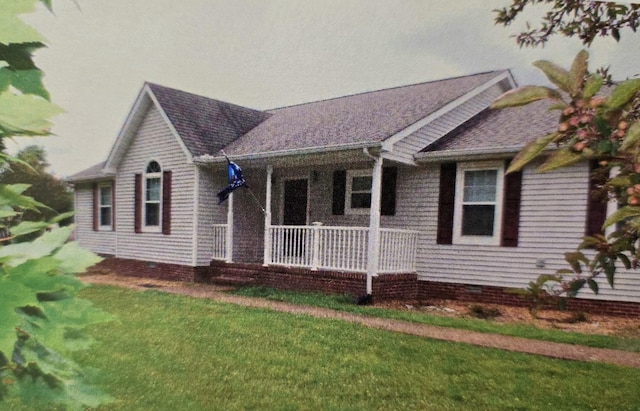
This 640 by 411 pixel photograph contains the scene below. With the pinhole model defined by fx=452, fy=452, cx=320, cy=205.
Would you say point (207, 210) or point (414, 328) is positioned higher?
point (207, 210)

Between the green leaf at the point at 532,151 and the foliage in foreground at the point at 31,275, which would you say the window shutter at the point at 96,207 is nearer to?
the foliage in foreground at the point at 31,275

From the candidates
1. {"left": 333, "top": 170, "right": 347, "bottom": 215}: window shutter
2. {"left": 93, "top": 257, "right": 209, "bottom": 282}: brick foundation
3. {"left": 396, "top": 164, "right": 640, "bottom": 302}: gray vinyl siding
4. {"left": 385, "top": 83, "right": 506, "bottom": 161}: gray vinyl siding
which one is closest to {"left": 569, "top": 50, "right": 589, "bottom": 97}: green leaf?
{"left": 396, "top": 164, "right": 640, "bottom": 302}: gray vinyl siding

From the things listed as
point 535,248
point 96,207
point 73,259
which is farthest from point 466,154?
point 73,259

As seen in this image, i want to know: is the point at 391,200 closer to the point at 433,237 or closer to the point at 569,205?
the point at 433,237

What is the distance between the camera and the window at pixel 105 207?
1.39 m

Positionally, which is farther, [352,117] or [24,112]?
[352,117]

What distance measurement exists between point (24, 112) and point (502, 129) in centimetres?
203

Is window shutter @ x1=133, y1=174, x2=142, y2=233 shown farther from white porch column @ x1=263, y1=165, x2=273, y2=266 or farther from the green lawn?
white porch column @ x1=263, y1=165, x2=273, y2=266

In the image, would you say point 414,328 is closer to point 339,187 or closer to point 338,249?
point 338,249

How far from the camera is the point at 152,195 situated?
1.58m

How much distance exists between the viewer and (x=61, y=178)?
1122mm

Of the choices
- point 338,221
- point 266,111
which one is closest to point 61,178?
point 266,111

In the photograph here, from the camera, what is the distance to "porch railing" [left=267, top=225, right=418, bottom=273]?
2.65 m

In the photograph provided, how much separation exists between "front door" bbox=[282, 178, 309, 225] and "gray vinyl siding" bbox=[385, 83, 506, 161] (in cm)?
97
